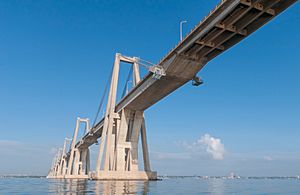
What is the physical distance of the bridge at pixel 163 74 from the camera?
29.3 meters

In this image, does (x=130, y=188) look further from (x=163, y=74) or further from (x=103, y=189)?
(x=163, y=74)

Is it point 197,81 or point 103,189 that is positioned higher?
point 197,81

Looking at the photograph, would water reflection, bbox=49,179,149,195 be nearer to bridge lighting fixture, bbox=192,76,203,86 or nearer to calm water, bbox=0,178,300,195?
A: calm water, bbox=0,178,300,195

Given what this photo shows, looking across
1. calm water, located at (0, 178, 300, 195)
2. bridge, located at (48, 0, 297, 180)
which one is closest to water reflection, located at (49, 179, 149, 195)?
calm water, located at (0, 178, 300, 195)

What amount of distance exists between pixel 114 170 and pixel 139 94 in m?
15.1

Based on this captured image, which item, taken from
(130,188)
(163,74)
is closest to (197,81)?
(163,74)

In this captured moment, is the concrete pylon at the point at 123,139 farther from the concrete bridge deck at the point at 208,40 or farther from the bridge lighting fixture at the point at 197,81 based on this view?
the bridge lighting fixture at the point at 197,81

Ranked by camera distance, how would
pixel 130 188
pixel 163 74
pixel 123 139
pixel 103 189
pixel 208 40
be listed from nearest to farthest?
pixel 103 189 → pixel 130 188 → pixel 208 40 → pixel 163 74 → pixel 123 139

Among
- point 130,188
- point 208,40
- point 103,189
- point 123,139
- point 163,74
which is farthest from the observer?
point 123,139

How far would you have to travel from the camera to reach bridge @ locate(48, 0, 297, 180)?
2928 cm

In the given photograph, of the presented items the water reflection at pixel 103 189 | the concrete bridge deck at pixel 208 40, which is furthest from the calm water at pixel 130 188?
the concrete bridge deck at pixel 208 40

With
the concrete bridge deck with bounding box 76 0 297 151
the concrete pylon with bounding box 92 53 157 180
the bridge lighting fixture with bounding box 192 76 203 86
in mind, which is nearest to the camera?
the concrete bridge deck with bounding box 76 0 297 151

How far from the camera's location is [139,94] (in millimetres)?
49031

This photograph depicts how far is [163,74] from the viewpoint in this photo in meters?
41.4
